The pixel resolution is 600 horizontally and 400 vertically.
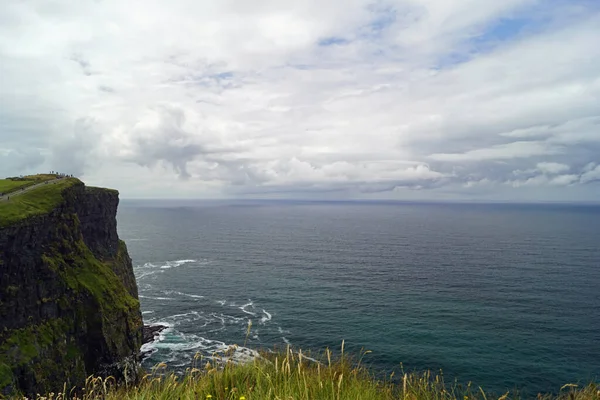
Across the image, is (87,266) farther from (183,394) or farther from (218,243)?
(218,243)

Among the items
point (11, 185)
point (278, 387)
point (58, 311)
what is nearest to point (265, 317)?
point (58, 311)

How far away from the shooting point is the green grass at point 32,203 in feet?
160

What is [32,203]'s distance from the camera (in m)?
55.8

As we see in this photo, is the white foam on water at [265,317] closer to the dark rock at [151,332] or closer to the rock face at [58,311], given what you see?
the dark rock at [151,332]

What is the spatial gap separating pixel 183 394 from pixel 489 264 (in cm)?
12008

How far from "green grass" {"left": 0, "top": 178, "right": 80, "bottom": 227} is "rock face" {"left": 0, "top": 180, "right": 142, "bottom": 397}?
857 mm

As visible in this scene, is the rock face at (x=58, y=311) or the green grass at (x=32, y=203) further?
the green grass at (x=32, y=203)

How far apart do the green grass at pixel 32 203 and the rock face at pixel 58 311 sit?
2.81 feet

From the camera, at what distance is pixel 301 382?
366 inches

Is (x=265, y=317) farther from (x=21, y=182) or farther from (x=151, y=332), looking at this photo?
(x=21, y=182)

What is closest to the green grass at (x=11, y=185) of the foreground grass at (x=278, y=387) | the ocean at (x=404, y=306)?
the ocean at (x=404, y=306)

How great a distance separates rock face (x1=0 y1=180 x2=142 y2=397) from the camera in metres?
43.8

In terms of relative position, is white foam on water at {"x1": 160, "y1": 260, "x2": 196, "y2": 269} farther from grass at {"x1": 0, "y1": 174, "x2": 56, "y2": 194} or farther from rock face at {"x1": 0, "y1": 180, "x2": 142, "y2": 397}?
rock face at {"x1": 0, "y1": 180, "x2": 142, "y2": 397}

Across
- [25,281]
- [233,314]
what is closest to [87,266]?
[25,281]
